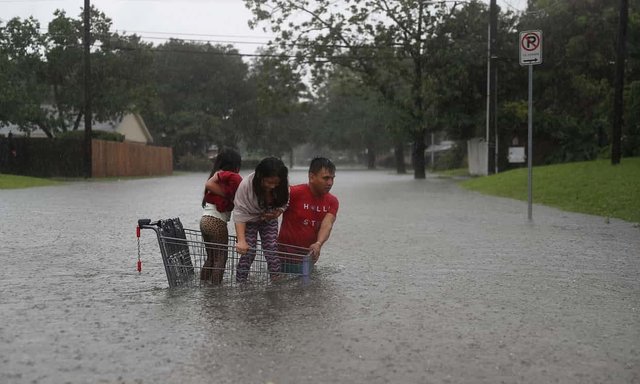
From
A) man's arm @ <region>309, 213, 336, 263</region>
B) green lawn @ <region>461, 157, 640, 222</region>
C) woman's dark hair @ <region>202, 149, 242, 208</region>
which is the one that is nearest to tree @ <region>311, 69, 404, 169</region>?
green lawn @ <region>461, 157, 640, 222</region>

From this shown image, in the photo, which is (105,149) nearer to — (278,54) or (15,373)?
(278,54)

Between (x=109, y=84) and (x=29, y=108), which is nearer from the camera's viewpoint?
(x=29, y=108)

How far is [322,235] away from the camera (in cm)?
626

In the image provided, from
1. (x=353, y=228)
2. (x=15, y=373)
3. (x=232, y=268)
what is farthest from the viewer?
(x=353, y=228)

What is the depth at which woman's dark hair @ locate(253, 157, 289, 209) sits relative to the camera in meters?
5.84

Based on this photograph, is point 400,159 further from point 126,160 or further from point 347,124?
point 126,160

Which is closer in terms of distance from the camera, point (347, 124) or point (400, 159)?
point (400, 159)

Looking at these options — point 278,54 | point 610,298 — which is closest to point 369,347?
point 610,298

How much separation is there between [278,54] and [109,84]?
10141 mm

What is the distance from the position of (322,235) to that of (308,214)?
29cm

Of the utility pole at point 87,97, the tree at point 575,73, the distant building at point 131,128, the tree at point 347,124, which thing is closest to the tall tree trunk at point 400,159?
the tree at point 347,124

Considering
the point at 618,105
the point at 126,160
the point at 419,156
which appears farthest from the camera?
the point at 419,156

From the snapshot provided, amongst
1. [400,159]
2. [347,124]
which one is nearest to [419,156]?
[400,159]

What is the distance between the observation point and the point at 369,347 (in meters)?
4.25
